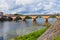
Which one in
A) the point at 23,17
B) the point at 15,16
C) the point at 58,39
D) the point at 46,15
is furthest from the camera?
the point at 15,16

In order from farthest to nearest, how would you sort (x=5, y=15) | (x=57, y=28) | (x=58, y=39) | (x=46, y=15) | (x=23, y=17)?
(x=5, y=15) → (x=23, y=17) → (x=46, y=15) → (x=57, y=28) → (x=58, y=39)

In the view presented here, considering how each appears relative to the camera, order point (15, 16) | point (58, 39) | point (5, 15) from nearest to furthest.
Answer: point (58, 39) → point (15, 16) → point (5, 15)

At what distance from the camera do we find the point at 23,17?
10575 centimetres

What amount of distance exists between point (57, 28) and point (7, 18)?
360 ft

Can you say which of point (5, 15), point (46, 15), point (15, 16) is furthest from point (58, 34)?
point (5, 15)

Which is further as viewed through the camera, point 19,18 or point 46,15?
point 19,18

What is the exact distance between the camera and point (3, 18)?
116 m

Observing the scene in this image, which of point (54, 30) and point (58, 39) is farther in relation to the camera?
point (54, 30)

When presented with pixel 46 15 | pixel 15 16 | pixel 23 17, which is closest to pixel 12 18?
pixel 15 16

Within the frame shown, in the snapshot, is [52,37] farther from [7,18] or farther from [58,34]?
[7,18]

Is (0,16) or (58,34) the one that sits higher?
(58,34)

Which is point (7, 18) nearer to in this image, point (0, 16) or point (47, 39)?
point (0, 16)

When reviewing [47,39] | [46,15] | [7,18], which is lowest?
[7,18]

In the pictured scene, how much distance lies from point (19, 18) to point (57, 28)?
10645 cm
